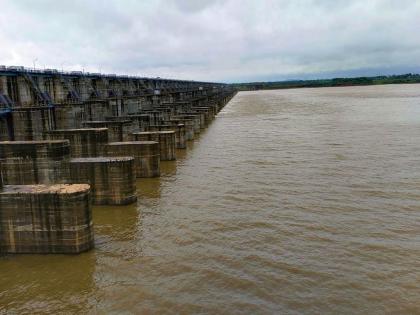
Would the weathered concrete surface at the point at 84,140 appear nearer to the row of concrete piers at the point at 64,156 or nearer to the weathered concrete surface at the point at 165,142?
the row of concrete piers at the point at 64,156

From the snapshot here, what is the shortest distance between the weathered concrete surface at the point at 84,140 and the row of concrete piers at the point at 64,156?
65 millimetres

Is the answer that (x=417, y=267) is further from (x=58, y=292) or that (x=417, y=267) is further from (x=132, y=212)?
(x=132, y=212)

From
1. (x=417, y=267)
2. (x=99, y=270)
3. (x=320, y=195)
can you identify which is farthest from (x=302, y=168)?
(x=99, y=270)

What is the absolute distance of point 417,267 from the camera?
15.0 meters

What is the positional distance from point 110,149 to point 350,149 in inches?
837

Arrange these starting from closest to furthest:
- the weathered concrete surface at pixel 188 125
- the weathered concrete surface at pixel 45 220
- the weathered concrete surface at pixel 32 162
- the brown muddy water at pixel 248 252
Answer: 1. the brown muddy water at pixel 248 252
2. the weathered concrete surface at pixel 45 220
3. the weathered concrete surface at pixel 32 162
4. the weathered concrete surface at pixel 188 125

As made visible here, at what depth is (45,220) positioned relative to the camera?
17188mm

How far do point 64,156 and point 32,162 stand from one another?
1.64 metres

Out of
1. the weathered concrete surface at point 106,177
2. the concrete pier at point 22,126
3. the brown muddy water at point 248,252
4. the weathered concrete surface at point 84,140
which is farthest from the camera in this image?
the concrete pier at point 22,126

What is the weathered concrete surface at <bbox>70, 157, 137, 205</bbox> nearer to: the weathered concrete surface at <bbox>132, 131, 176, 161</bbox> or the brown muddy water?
the brown muddy water

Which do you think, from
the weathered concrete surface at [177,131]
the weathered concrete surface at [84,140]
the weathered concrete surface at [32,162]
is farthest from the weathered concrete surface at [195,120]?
the weathered concrete surface at [32,162]

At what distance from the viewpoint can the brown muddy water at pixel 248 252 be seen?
44.0 ft

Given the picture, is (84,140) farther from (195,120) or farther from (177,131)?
(195,120)

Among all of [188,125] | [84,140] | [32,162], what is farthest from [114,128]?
[188,125]
